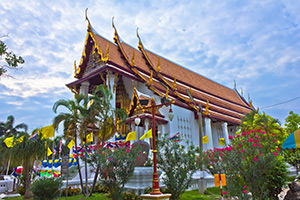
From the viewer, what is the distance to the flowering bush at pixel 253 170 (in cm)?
669

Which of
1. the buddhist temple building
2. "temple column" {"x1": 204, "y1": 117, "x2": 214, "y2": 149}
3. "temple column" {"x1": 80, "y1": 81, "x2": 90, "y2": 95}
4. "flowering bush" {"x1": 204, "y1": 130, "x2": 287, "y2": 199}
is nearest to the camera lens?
"flowering bush" {"x1": 204, "y1": 130, "x2": 287, "y2": 199}

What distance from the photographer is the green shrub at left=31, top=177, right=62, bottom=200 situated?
800 centimetres

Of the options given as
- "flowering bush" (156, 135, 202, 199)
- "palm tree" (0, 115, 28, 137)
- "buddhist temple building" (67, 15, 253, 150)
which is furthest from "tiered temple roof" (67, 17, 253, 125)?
"palm tree" (0, 115, 28, 137)

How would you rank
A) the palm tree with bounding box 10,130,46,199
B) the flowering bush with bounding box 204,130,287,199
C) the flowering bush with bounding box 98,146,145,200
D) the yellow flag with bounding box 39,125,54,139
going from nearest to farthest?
the flowering bush with bounding box 204,130,287,199 → the flowering bush with bounding box 98,146,145,200 → the palm tree with bounding box 10,130,46,199 → the yellow flag with bounding box 39,125,54,139

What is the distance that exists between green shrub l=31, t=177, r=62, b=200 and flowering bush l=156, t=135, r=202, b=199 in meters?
Result: 3.68

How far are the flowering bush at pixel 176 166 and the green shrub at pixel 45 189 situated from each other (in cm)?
368

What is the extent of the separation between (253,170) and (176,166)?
2.94 m

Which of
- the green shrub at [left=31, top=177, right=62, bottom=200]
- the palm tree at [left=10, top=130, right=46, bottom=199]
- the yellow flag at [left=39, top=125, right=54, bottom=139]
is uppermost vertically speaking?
the yellow flag at [left=39, top=125, right=54, bottom=139]

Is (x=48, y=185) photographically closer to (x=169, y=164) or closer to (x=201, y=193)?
(x=169, y=164)

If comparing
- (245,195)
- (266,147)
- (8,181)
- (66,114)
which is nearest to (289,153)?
(266,147)

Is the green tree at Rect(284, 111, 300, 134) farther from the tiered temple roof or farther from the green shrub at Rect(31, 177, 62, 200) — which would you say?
the green shrub at Rect(31, 177, 62, 200)

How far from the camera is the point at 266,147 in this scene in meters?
7.27

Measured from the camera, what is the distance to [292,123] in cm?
1798

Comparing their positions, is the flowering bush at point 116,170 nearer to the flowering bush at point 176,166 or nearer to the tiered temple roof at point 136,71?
the flowering bush at point 176,166
